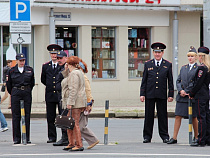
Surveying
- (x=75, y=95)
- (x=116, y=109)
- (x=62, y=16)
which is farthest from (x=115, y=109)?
(x=75, y=95)

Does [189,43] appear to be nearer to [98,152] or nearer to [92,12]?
[92,12]

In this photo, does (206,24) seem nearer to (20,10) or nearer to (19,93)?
(20,10)

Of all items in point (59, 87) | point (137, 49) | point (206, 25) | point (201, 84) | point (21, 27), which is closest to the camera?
point (201, 84)

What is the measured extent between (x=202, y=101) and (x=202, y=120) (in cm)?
38

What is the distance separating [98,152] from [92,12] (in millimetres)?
15030

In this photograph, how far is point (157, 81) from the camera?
41.5 feet

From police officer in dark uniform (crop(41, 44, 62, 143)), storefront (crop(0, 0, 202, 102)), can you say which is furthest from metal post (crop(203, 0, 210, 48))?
storefront (crop(0, 0, 202, 102))

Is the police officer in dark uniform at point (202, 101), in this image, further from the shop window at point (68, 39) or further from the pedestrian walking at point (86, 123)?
the shop window at point (68, 39)

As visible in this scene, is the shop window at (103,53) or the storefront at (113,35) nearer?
the storefront at (113,35)

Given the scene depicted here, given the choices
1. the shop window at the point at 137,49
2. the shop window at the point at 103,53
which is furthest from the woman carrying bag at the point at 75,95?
the shop window at the point at 137,49

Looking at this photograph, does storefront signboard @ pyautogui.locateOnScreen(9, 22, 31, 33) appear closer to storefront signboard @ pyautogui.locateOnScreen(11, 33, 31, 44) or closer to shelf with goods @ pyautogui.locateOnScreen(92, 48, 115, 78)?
storefront signboard @ pyautogui.locateOnScreen(11, 33, 31, 44)

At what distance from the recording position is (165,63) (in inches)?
502

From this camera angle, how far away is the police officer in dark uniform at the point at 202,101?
11969 millimetres

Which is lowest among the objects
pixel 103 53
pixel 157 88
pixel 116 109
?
pixel 116 109
